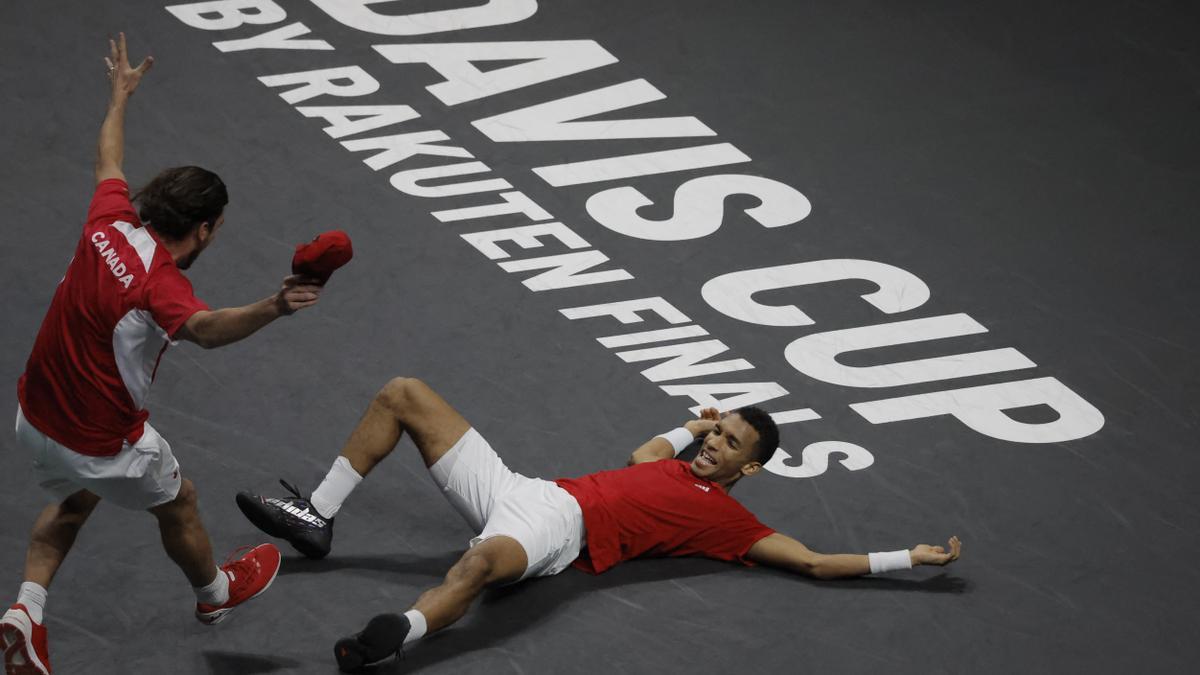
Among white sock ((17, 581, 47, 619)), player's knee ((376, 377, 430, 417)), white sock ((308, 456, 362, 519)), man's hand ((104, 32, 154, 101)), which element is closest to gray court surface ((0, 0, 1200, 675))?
white sock ((308, 456, 362, 519))

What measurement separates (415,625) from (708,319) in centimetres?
243

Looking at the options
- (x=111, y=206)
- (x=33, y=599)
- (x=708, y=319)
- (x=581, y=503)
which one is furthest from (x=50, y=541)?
(x=708, y=319)

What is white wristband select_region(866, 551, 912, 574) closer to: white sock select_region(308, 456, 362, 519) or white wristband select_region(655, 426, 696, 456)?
white wristband select_region(655, 426, 696, 456)

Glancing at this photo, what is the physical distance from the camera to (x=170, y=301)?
4.06 m

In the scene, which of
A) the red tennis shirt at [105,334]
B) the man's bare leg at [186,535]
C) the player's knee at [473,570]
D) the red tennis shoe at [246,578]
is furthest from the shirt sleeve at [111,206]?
the player's knee at [473,570]

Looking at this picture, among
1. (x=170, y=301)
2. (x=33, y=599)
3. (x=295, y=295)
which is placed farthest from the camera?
(x=33, y=599)

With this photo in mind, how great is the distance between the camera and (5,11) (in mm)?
8227

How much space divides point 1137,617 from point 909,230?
2552 millimetres

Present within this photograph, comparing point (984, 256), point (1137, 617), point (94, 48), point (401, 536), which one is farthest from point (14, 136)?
point (1137, 617)

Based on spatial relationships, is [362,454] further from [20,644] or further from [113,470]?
[20,644]

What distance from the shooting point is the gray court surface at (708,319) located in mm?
5164

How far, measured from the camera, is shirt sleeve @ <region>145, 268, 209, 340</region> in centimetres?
403

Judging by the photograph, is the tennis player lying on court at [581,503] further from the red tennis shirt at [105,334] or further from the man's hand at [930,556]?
the red tennis shirt at [105,334]

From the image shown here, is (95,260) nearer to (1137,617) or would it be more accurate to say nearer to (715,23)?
(1137,617)
